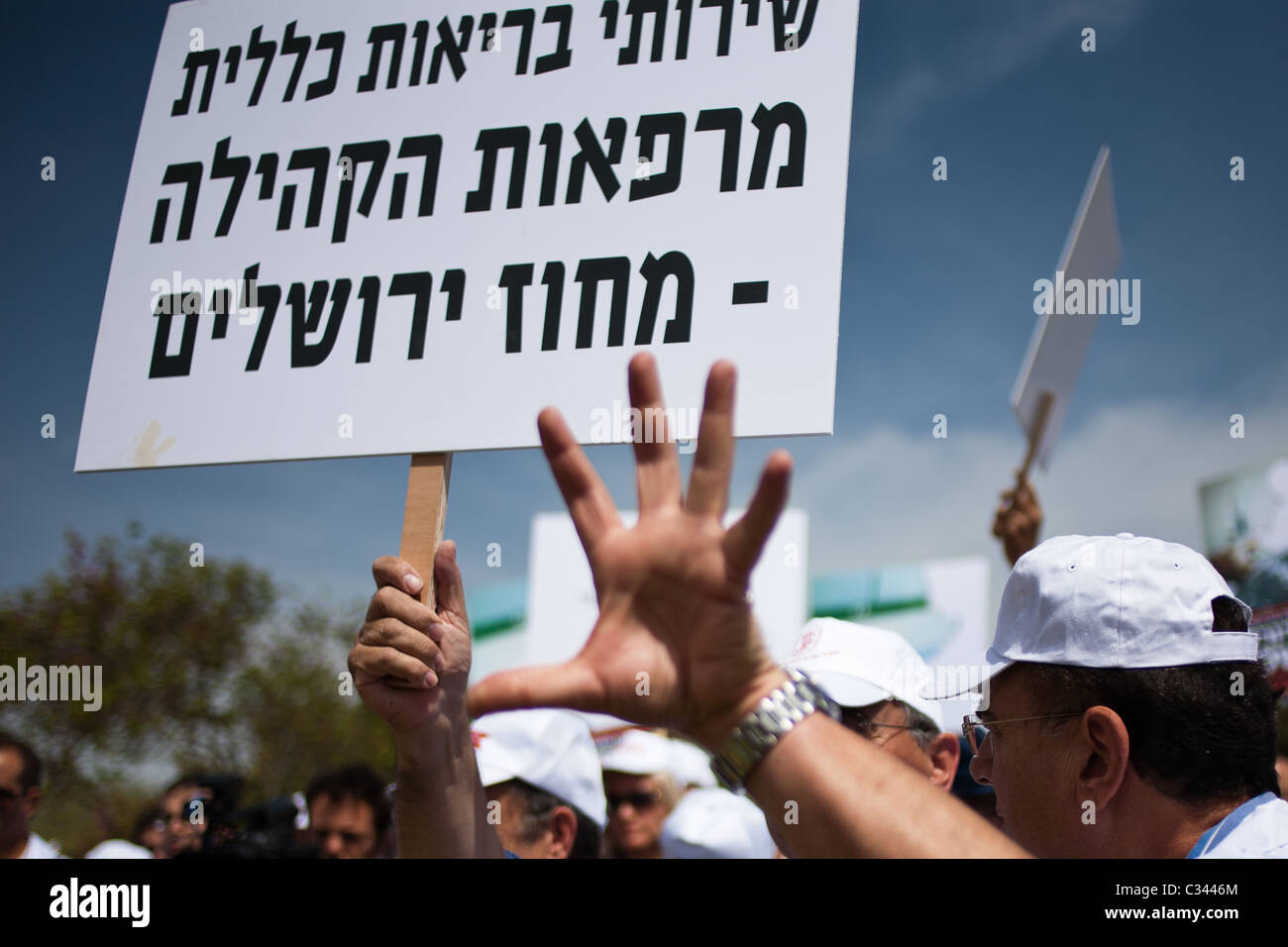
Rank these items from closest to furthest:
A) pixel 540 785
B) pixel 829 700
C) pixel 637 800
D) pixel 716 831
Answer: pixel 829 700
pixel 540 785
pixel 716 831
pixel 637 800

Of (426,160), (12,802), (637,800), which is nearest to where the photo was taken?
(426,160)

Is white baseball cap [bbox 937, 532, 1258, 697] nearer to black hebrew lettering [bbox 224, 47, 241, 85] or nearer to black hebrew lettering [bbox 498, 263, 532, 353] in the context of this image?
black hebrew lettering [bbox 498, 263, 532, 353]

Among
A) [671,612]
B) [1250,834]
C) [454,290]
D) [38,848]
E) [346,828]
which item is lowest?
[38,848]

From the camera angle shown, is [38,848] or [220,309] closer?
[220,309]

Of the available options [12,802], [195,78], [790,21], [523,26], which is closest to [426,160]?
[523,26]

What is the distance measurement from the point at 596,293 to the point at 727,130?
0.42m

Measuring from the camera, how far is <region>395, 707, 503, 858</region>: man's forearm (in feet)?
7.11

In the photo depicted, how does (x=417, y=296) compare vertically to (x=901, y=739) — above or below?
above

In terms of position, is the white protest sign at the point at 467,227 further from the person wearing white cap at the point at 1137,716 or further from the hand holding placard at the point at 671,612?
the hand holding placard at the point at 671,612

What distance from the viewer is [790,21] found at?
7.30 feet

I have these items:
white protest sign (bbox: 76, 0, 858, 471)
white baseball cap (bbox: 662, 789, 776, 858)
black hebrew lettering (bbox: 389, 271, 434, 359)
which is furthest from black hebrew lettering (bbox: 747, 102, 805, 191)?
white baseball cap (bbox: 662, 789, 776, 858)

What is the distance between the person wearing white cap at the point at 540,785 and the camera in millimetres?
2936

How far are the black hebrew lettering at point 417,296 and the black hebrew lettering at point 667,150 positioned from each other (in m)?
0.48

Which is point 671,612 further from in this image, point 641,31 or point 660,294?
point 641,31
